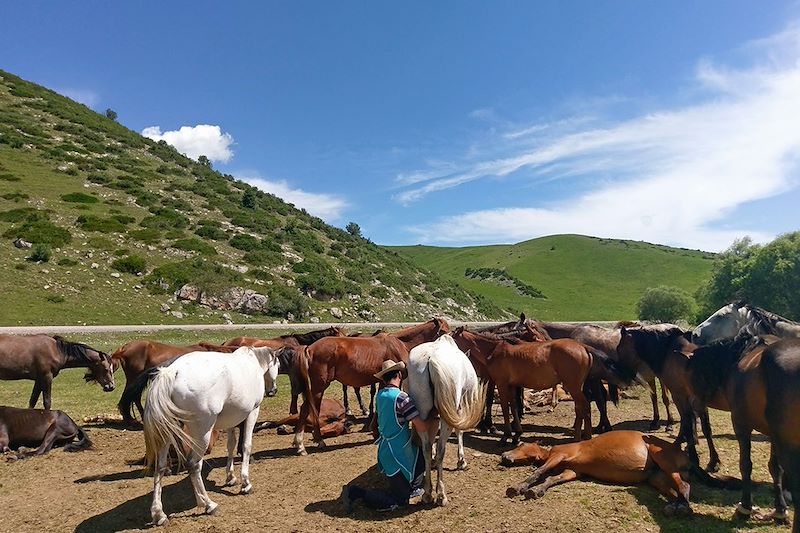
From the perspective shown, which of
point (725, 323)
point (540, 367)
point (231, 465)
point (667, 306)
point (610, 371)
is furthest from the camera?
point (667, 306)

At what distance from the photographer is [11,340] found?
10.2 metres

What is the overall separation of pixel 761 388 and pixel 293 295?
28720mm

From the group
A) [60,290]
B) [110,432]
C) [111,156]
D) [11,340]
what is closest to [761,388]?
[110,432]

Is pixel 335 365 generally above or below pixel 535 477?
above

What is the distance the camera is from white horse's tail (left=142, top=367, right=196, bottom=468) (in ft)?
17.8

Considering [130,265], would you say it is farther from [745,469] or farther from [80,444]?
[745,469]

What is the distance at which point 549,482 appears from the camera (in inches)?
243

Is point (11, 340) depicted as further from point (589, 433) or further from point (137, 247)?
point (137, 247)

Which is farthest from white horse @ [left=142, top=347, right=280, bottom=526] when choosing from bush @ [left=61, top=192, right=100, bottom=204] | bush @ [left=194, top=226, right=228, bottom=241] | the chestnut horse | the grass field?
bush @ [left=61, top=192, right=100, bottom=204]

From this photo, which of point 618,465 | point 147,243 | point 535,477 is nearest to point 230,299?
point 147,243

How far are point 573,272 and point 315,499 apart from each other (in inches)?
3813

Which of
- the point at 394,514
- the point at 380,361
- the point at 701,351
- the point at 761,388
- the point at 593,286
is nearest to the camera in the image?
the point at 761,388

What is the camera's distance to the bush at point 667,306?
172 ft

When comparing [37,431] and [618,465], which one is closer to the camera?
[618,465]
